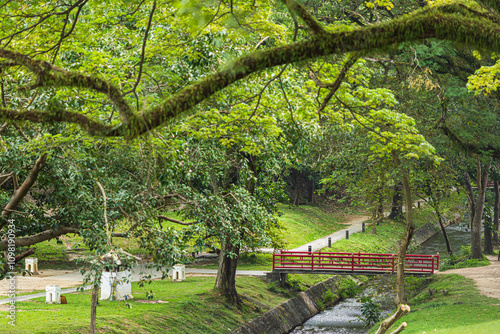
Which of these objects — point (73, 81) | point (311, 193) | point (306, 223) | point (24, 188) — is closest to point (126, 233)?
point (24, 188)

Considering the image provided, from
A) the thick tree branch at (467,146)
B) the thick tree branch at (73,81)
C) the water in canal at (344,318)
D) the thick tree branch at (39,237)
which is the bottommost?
the water in canal at (344,318)

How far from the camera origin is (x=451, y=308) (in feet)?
58.3

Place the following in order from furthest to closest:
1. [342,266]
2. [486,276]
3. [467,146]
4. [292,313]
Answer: [342,266] → [486,276] → [292,313] → [467,146]

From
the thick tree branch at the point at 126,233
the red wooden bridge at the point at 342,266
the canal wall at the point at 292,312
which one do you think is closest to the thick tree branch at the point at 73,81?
the thick tree branch at the point at 126,233

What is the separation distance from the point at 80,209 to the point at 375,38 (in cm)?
733

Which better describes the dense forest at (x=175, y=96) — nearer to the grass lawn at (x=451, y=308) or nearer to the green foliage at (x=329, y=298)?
the grass lawn at (x=451, y=308)

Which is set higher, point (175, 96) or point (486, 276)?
point (175, 96)

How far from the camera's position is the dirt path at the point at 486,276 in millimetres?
20406

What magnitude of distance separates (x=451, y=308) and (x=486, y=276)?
22.5ft

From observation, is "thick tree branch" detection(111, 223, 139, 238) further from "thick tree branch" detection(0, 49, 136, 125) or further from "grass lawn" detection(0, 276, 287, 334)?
"thick tree branch" detection(0, 49, 136, 125)

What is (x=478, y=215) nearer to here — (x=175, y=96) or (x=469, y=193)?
(x=469, y=193)

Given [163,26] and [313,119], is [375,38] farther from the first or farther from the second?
[313,119]

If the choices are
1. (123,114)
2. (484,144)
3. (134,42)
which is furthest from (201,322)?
(123,114)

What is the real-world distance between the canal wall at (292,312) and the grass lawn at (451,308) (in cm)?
446
